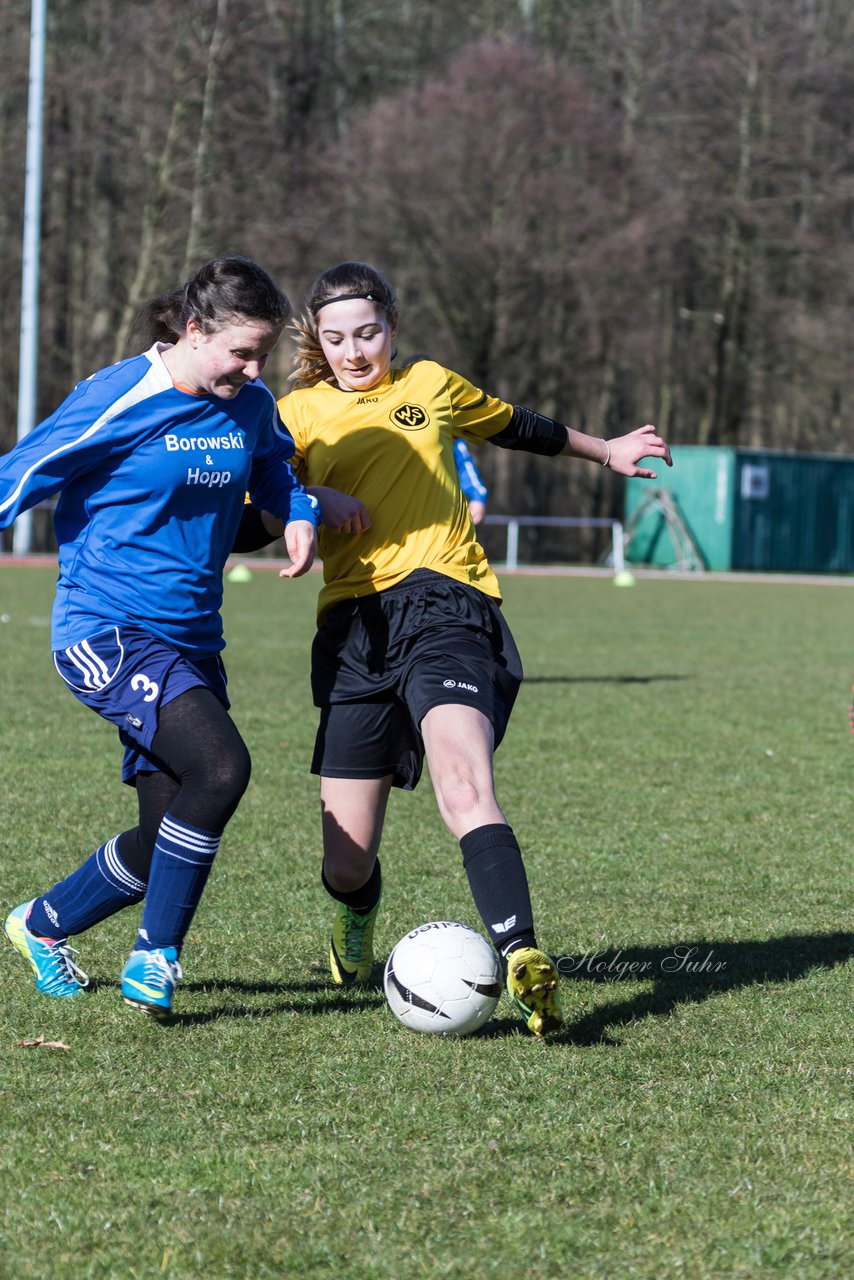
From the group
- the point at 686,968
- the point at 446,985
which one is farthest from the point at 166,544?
the point at 686,968

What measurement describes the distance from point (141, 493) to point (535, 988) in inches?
61.2

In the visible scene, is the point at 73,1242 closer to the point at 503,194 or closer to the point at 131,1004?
the point at 131,1004

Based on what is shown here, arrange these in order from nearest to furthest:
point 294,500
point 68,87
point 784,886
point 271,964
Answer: point 294,500 < point 271,964 < point 784,886 < point 68,87

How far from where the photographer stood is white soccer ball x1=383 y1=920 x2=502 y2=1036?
4102 mm

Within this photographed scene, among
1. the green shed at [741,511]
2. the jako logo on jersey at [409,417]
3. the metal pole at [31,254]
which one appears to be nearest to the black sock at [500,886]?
the jako logo on jersey at [409,417]

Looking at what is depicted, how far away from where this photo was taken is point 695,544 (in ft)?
120

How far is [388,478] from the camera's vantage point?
180 inches

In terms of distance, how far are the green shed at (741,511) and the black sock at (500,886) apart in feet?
107

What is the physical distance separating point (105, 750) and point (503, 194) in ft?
98.4

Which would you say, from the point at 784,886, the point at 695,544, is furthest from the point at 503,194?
the point at 784,886

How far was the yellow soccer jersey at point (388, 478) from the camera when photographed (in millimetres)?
4555

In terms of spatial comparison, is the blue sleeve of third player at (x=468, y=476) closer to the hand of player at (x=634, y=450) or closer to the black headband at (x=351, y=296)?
the hand of player at (x=634, y=450)

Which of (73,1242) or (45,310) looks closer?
(73,1242)

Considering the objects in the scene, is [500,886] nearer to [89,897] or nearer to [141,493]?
[89,897]
